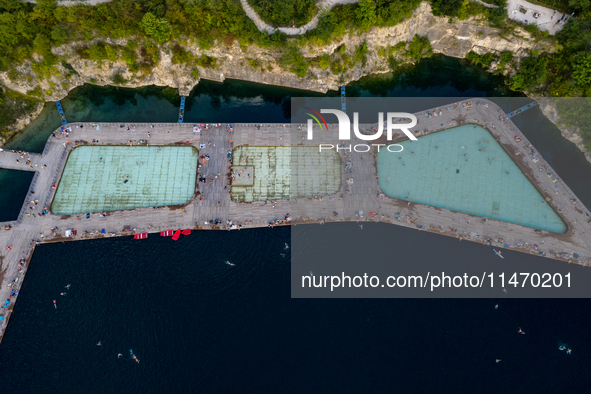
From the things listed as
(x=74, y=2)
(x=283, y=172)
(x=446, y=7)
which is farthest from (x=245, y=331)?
(x=446, y=7)

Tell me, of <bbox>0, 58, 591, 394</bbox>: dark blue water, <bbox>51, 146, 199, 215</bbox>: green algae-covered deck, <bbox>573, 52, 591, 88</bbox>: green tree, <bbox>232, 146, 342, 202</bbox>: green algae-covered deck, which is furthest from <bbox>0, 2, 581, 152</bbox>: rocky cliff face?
<bbox>0, 58, 591, 394</bbox>: dark blue water

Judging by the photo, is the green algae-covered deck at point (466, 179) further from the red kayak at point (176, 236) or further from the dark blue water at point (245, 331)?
the red kayak at point (176, 236)

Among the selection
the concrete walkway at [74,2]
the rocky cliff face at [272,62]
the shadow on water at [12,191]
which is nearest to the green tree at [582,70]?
the rocky cliff face at [272,62]

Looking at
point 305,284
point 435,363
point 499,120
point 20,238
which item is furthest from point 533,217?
point 20,238

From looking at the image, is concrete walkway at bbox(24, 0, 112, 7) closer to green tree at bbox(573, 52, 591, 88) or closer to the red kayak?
the red kayak

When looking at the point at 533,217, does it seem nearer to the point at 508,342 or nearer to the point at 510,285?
the point at 510,285

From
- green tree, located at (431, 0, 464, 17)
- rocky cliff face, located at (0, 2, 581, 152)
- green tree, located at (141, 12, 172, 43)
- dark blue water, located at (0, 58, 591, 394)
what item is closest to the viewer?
dark blue water, located at (0, 58, 591, 394)
